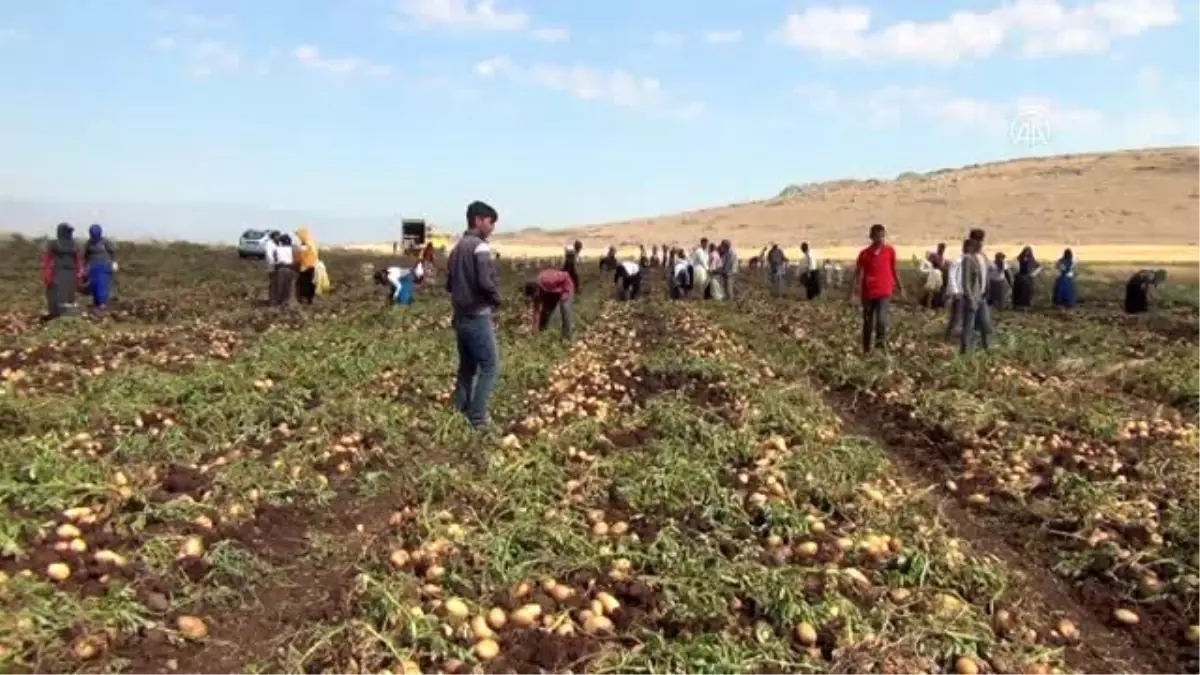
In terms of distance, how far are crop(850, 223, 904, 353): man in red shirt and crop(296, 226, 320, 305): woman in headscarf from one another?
35.6 feet

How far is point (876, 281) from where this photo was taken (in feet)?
45.6

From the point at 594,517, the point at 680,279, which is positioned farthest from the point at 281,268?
the point at 594,517

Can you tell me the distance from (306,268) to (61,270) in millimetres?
5336

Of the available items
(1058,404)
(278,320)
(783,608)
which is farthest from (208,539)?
(278,320)

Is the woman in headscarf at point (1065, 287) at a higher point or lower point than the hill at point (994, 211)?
lower

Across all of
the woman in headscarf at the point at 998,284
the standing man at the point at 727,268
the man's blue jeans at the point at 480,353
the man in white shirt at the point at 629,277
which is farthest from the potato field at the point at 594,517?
the man in white shirt at the point at 629,277

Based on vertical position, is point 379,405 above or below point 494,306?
below

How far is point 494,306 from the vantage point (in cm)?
898

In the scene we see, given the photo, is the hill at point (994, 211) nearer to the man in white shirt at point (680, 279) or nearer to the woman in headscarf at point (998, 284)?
the woman in headscarf at point (998, 284)

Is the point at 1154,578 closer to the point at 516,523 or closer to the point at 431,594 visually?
the point at 516,523

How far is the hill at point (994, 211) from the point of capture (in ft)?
271

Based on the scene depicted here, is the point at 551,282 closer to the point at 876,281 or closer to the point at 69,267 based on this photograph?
the point at 876,281

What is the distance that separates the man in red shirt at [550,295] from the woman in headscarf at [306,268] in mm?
5916

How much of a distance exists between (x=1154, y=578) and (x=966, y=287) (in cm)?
856
